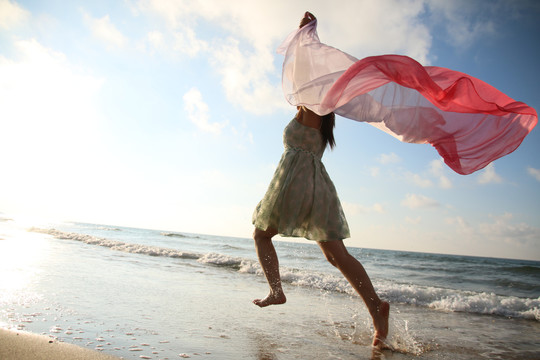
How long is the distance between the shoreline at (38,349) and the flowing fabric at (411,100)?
84.2 inches

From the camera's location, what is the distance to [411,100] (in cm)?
275

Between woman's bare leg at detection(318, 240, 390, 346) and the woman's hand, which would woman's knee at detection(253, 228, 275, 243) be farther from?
the woman's hand

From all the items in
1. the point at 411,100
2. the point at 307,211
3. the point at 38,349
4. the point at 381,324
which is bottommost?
the point at 38,349

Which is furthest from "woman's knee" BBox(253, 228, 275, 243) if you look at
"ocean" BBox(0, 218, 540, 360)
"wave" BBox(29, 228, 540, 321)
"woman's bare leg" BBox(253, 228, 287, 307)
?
"wave" BBox(29, 228, 540, 321)

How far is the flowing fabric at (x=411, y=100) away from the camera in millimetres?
2547

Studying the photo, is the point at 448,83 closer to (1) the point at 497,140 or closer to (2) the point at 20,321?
(1) the point at 497,140

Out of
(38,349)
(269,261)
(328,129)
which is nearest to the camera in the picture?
(38,349)

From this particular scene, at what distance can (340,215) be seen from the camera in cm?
268

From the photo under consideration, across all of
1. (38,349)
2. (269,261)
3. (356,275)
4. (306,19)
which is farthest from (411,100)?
(38,349)

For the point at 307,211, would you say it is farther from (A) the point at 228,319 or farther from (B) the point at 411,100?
(A) the point at 228,319

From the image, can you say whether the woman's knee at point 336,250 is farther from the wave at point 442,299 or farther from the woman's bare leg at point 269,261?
the wave at point 442,299

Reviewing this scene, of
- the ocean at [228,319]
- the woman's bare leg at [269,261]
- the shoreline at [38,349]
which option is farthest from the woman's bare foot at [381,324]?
the shoreline at [38,349]

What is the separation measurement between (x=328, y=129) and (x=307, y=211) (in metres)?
0.72

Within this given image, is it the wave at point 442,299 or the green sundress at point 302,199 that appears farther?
the wave at point 442,299
